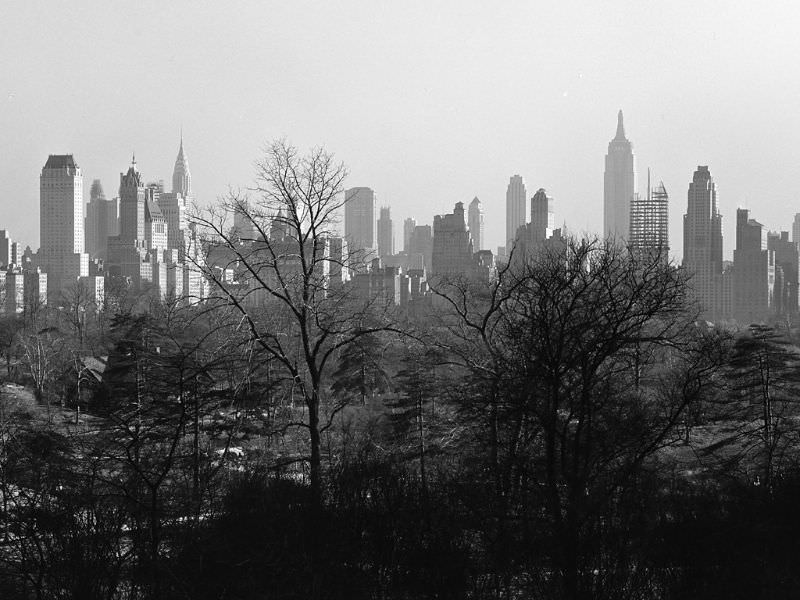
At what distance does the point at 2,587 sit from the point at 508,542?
230 inches

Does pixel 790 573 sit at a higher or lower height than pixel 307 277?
lower

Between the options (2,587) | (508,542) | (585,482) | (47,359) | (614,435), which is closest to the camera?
(2,587)

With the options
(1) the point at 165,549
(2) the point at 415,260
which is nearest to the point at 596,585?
(1) the point at 165,549

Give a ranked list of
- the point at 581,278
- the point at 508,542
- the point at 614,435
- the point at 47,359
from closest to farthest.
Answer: the point at 508,542
the point at 614,435
the point at 581,278
the point at 47,359

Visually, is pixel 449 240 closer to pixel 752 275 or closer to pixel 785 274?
pixel 752 275

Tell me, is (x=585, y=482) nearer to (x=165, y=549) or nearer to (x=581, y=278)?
(x=581, y=278)

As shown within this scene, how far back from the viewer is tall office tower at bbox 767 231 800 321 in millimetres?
140125

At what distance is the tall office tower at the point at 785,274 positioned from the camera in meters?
140

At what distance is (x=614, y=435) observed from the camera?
47.7 ft

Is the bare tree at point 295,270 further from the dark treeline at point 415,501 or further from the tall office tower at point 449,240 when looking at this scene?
the tall office tower at point 449,240

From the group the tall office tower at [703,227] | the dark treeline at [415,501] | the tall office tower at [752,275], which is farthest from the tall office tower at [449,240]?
the dark treeline at [415,501]

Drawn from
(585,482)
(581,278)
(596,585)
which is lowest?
(596,585)

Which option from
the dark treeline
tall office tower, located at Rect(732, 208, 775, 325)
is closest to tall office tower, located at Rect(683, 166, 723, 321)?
tall office tower, located at Rect(732, 208, 775, 325)

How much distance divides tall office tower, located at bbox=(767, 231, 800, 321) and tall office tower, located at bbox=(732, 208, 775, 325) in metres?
1.20
